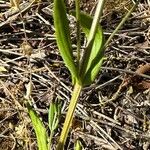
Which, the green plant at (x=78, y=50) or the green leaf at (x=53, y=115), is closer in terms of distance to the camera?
the green plant at (x=78, y=50)

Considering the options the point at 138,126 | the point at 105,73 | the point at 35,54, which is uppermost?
the point at 35,54

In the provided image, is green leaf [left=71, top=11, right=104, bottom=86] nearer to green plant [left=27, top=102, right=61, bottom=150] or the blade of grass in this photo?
the blade of grass

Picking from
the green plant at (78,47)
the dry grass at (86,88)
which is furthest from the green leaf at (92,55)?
the dry grass at (86,88)

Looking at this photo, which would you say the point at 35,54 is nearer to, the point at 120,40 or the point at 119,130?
the point at 120,40

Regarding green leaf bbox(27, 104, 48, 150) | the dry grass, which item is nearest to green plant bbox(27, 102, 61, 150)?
green leaf bbox(27, 104, 48, 150)

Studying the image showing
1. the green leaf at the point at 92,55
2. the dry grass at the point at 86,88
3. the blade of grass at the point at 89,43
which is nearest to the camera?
the blade of grass at the point at 89,43

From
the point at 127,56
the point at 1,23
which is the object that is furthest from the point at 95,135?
the point at 1,23

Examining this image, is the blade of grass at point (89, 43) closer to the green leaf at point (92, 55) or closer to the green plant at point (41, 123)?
the green leaf at point (92, 55)
